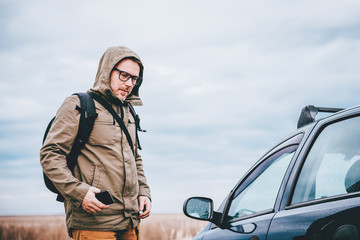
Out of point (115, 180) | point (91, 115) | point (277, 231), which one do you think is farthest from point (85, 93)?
point (277, 231)

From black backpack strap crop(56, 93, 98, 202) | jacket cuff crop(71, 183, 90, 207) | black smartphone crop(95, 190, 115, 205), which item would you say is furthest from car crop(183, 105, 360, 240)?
black backpack strap crop(56, 93, 98, 202)

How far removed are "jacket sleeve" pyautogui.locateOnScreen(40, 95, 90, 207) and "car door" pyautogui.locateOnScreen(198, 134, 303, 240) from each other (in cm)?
99

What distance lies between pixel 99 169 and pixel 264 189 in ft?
3.92

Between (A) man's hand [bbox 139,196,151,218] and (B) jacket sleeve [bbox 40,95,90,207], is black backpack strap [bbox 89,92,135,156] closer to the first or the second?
(B) jacket sleeve [bbox 40,95,90,207]

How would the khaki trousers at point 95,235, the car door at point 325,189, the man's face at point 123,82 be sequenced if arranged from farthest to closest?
the man's face at point 123,82, the khaki trousers at point 95,235, the car door at point 325,189

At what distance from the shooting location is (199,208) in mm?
3221

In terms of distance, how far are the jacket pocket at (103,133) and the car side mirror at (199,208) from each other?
0.73 meters

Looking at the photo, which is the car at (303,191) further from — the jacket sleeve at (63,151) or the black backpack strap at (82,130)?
the black backpack strap at (82,130)

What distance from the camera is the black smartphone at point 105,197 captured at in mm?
3168

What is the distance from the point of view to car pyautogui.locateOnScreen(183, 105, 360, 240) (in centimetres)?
215

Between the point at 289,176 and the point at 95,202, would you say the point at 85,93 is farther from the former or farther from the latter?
the point at 289,176

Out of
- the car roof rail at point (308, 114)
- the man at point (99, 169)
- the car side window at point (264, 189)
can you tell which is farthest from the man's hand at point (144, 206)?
the car roof rail at point (308, 114)

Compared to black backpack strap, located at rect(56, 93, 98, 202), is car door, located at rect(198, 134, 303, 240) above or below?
below

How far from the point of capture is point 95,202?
10.4 ft
